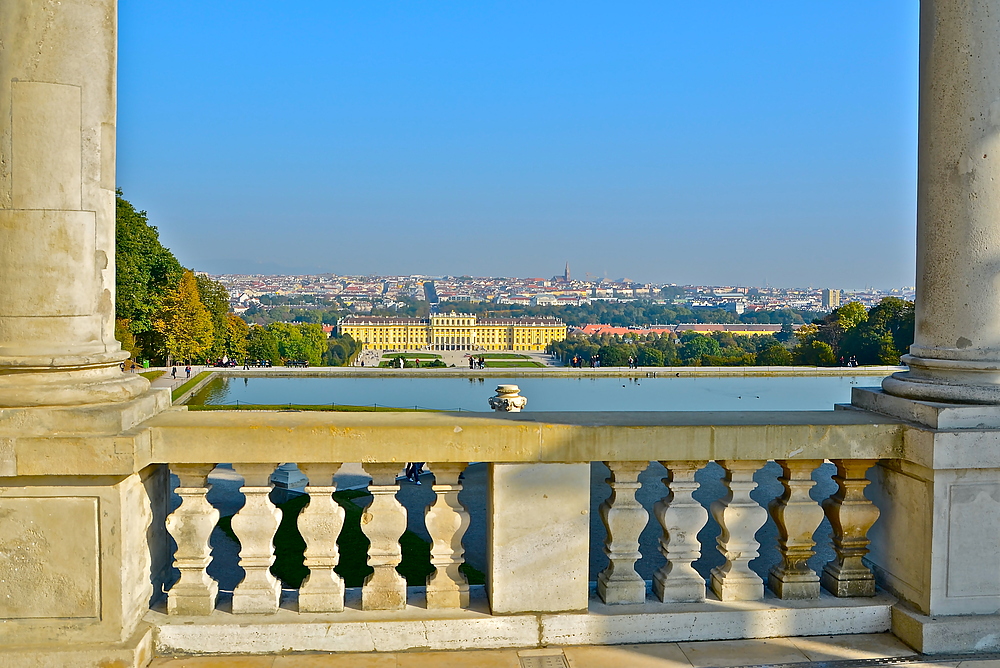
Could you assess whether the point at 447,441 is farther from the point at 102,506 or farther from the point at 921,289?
the point at 921,289

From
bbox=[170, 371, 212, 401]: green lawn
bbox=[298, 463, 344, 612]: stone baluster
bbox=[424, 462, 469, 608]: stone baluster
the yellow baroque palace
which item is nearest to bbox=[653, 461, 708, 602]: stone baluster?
bbox=[424, 462, 469, 608]: stone baluster

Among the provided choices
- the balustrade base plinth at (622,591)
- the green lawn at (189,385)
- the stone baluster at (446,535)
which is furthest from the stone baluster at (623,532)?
the green lawn at (189,385)

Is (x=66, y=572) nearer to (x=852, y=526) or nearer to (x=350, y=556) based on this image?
(x=852, y=526)

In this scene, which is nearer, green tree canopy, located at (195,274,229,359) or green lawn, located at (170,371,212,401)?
green lawn, located at (170,371,212,401)

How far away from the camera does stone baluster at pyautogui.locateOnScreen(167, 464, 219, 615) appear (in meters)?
4.21

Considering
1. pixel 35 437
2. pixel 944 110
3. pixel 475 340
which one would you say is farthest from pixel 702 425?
pixel 475 340

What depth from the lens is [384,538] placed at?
4.28m

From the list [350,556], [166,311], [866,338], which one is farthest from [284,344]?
[350,556]

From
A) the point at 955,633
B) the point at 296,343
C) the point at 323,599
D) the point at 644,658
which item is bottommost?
the point at 296,343

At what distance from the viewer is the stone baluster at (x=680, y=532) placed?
4379mm

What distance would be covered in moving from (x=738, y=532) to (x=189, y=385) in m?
38.8

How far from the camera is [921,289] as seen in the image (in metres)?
4.57

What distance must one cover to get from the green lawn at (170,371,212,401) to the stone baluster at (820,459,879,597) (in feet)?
105

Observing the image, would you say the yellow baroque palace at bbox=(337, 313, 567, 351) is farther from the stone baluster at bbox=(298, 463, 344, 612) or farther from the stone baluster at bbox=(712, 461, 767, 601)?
the stone baluster at bbox=(298, 463, 344, 612)
